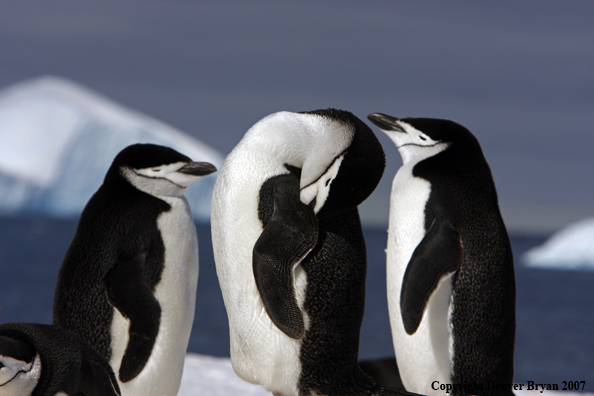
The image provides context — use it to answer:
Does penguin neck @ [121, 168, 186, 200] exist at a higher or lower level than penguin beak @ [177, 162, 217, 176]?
lower

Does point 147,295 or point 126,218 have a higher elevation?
point 126,218

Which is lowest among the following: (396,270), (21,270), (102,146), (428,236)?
(21,270)

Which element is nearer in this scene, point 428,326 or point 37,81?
point 428,326

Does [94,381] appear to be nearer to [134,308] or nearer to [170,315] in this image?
[134,308]

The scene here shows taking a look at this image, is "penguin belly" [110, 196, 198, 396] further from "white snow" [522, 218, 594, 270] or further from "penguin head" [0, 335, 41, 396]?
"white snow" [522, 218, 594, 270]

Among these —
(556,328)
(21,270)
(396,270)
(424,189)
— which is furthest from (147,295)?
(21,270)

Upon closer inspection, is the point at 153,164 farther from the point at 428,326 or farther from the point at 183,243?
the point at 428,326

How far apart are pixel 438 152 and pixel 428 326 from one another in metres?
0.83

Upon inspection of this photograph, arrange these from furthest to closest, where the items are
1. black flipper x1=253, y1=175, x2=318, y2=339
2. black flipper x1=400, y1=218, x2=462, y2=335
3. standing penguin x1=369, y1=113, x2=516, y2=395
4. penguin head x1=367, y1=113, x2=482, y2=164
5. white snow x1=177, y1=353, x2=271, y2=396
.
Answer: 1. white snow x1=177, y1=353, x2=271, y2=396
2. penguin head x1=367, y1=113, x2=482, y2=164
3. standing penguin x1=369, y1=113, x2=516, y2=395
4. black flipper x1=400, y1=218, x2=462, y2=335
5. black flipper x1=253, y1=175, x2=318, y2=339

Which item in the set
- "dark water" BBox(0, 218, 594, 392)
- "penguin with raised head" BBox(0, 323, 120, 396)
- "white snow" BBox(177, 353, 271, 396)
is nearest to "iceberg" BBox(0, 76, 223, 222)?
"dark water" BBox(0, 218, 594, 392)

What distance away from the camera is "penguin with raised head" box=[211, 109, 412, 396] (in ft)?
6.65

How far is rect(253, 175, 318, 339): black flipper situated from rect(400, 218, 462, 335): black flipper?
0.84 m

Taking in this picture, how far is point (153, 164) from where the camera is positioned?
3051 mm

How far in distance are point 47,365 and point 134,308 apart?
2.52 feet
